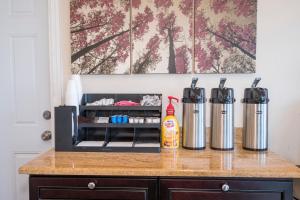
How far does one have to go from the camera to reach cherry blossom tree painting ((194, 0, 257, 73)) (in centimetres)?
174

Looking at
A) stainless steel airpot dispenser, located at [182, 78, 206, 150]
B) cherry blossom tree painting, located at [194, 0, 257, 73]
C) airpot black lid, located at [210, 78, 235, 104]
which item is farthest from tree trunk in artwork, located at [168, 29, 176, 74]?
airpot black lid, located at [210, 78, 235, 104]

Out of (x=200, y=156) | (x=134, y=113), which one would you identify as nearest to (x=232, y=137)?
(x=200, y=156)

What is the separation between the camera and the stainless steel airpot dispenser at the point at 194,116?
1551 millimetres

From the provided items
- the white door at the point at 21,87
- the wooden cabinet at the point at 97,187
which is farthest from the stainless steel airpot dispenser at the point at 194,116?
the white door at the point at 21,87

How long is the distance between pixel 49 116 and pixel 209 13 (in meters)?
1.26

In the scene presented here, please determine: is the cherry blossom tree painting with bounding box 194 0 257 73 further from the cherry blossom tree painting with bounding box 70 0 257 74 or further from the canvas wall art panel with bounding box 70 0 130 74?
the canvas wall art panel with bounding box 70 0 130 74

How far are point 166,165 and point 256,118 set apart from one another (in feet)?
1.99

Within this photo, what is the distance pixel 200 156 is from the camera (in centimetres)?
145

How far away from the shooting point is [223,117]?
1.54m

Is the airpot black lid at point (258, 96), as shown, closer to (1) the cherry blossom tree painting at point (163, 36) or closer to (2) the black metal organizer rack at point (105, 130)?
(1) the cherry blossom tree painting at point (163, 36)

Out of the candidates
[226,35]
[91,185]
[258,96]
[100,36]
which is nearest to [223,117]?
[258,96]

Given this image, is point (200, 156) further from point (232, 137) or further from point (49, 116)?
point (49, 116)

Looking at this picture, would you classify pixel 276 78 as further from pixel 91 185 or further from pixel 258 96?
pixel 91 185

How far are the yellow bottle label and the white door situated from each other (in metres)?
0.83
